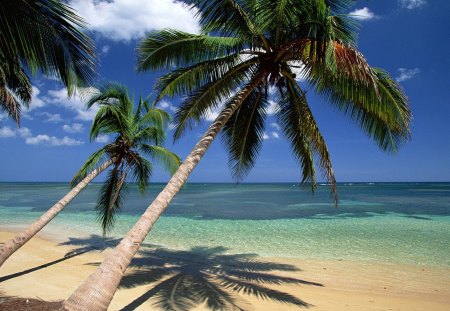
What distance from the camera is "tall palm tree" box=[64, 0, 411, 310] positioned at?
4.82 m

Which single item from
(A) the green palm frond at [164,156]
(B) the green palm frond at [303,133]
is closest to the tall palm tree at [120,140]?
(A) the green palm frond at [164,156]

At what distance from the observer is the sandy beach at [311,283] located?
6.52 m

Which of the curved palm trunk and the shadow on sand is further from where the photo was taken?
the shadow on sand

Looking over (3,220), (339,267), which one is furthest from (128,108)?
(3,220)

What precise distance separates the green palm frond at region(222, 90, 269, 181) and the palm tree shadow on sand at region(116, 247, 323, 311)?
2880 millimetres

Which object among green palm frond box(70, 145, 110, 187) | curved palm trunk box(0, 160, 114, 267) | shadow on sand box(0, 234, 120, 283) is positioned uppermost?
green palm frond box(70, 145, 110, 187)

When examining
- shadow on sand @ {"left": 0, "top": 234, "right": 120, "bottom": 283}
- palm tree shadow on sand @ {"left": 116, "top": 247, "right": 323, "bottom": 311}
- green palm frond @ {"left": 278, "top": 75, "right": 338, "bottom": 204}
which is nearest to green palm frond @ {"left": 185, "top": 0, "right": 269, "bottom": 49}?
green palm frond @ {"left": 278, "top": 75, "right": 338, "bottom": 204}

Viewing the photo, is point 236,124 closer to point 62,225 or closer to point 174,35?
point 174,35

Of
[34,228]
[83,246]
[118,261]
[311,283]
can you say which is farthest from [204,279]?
[83,246]

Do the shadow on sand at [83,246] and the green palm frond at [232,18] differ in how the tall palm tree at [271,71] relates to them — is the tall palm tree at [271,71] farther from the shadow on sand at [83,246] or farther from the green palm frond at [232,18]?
the shadow on sand at [83,246]

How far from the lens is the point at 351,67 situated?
462cm

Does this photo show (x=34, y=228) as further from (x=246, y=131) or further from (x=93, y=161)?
(x=246, y=131)

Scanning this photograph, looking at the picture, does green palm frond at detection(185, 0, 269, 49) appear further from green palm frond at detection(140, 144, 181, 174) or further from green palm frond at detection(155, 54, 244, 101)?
green palm frond at detection(140, 144, 181, 174)

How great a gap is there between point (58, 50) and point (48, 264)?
7.81 m
